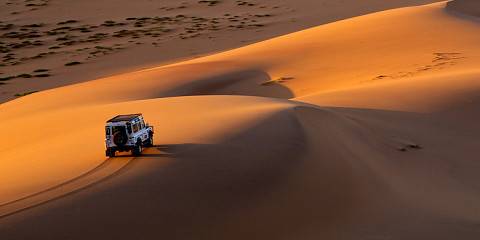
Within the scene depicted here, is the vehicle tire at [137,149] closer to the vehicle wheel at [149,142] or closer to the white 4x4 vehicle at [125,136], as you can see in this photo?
the white 4x4 vehicle at [125,136]

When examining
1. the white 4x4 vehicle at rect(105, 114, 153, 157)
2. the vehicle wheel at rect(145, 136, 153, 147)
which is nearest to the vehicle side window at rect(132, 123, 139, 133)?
the white 4x4 vehicle at rect(105, 114, 153, 157)

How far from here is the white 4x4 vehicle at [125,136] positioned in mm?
7480

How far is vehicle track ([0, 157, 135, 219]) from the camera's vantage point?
6477 millimetres

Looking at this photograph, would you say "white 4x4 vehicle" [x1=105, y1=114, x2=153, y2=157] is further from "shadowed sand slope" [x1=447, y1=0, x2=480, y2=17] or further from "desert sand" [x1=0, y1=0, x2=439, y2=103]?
"shadowed sand slope" [x1=447, y1=0, x2=480, y2=17]

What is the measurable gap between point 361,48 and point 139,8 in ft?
80.8

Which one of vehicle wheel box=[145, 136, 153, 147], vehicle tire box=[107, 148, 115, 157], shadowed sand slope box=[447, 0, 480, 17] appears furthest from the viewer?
shadowed sand slope box=[447, 0, 480, 17]

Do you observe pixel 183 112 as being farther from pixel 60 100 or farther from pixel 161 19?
pixel 161 19

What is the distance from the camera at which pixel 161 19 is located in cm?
3644

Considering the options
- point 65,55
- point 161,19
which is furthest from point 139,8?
point 65,55

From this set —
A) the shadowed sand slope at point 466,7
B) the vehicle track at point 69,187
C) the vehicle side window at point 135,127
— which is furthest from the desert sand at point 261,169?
the shadowed sand slope at point 466,7

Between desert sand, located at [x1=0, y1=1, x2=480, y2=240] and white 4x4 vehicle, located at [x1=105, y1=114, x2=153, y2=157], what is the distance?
0.41 feet

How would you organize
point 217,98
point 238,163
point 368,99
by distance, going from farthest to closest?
point 368,99
point 217,98
point 238,163

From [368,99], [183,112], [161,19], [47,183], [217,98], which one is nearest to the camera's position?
[47,183]

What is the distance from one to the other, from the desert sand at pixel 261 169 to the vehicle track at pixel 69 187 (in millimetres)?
20
